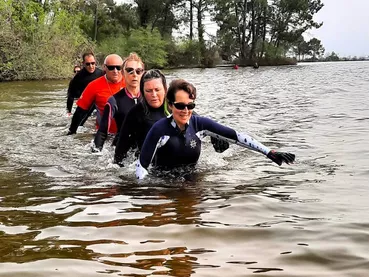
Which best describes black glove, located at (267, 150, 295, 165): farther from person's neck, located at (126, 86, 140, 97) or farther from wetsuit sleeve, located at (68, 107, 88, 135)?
wetsuit sleeve, located at (68, 107, 88, 135)

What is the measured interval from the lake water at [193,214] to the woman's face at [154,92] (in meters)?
0.93

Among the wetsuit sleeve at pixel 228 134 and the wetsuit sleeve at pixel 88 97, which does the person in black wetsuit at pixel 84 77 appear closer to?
the wetsuit sleeve at pixel 88 97

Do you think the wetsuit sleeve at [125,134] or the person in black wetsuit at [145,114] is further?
the wetsuit sleeve at [125,134]

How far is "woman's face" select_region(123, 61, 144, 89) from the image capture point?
6.95 meters

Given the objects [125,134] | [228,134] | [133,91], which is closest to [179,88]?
[228,134]

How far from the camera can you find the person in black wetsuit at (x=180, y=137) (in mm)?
5336

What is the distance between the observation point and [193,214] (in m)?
4.22

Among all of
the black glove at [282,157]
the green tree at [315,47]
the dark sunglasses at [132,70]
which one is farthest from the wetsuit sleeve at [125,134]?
the green tree at [315,47]

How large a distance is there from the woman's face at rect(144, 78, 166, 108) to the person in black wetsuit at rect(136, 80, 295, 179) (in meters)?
0.54

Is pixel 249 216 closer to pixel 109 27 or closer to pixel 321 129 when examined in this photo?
pixel 321 129

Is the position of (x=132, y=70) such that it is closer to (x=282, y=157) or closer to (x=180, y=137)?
(x=180, y=137)

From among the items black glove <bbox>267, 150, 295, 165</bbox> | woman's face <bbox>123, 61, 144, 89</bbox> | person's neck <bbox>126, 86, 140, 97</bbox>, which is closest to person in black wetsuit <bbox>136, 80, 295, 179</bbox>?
black glove <bbox>267, 150, 295, 165</bbox>

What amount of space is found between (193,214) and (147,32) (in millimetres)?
51020

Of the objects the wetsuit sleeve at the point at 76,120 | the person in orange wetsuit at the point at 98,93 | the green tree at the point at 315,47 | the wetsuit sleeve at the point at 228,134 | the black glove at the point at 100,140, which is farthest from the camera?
the green tree at the point at 315,47
